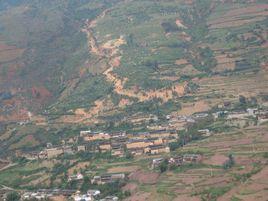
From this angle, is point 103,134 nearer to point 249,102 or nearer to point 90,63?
point 249,102

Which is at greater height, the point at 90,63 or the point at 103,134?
the point at 90,63

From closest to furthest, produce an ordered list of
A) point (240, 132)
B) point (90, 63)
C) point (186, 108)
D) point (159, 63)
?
point (240, 132) → point (186, 108) → point (159, 63) → point (90, 63)

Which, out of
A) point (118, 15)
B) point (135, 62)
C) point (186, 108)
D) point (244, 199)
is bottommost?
point (244, 199)

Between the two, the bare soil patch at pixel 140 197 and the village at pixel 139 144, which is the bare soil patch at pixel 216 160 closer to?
the village at pixel 139 144

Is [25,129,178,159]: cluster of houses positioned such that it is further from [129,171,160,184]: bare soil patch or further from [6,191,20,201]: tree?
[6,191,20,201]: tree

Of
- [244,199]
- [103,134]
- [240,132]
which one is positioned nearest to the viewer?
[244,199]

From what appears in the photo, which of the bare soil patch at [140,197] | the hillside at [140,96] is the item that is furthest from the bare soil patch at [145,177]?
the bare soil patch at [140,197]

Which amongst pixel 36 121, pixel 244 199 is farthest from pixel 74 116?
pixel 244 199
